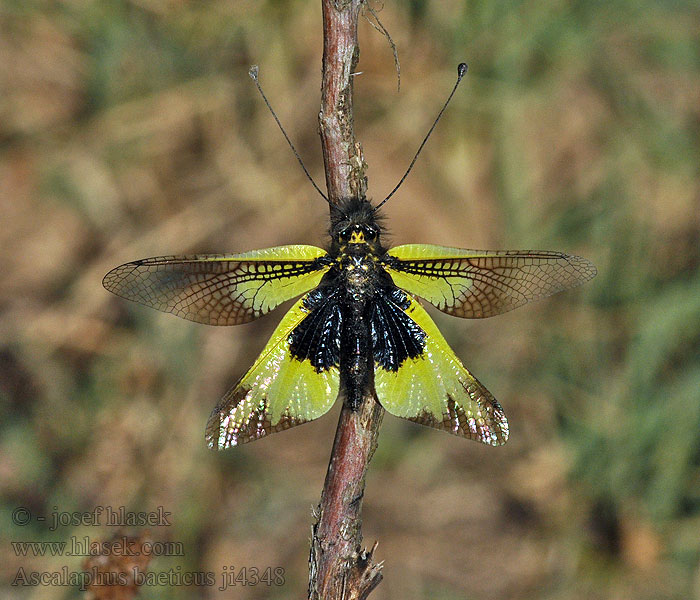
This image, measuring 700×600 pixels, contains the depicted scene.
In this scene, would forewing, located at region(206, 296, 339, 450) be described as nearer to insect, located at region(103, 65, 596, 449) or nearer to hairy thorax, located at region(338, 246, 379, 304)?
insect, located at region(103, 65, 596, 449)

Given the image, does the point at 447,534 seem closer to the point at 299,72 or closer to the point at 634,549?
the point at 634,549

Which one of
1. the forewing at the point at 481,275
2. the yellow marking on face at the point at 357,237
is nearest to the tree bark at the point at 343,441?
the yellow marking on face at the point at 357,237

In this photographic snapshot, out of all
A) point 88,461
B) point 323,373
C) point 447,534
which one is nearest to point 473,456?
point 447,534

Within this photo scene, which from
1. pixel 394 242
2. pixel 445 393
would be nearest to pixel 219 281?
pixel 445 393

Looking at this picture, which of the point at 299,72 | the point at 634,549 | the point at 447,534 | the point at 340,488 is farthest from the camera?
the point at 299,72

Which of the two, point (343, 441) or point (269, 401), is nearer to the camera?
point (343, 441)

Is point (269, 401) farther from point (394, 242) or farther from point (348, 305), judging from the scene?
point (394, 242)

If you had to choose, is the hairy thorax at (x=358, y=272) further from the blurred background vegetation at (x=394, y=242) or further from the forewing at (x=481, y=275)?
the blurred background vegetation at (x=394, y=242)
